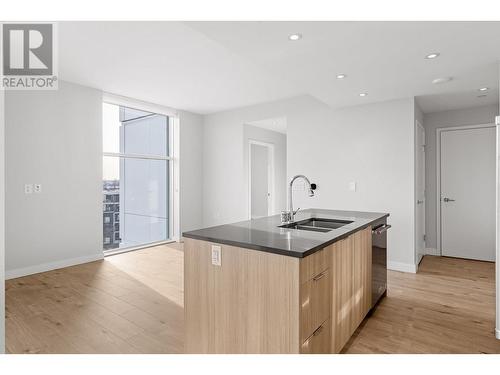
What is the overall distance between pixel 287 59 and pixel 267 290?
1.96 m

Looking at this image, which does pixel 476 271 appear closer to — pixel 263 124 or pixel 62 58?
pixel 263 124

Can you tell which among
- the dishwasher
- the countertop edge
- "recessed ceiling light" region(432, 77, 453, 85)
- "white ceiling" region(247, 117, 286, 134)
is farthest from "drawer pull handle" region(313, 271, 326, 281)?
"white ceiling" region(247, 117, 286, 134)

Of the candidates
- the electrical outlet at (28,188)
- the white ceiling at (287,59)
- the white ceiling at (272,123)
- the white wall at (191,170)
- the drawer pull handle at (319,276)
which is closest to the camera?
the drawer pull handle at (319,276)

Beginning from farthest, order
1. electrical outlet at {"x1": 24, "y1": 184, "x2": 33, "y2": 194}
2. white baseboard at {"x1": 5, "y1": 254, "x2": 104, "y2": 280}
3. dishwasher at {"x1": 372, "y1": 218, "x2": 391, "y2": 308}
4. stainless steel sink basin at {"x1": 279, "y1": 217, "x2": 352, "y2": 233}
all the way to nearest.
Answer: electrical outlet at {"x1": 24, "y1": 184, "x2": 33, "y2": 194} → white baseboard at {"x1": 5, "y1": 254, "x2": 104, "y2": 280} → dishwasher at {"x1": 372, "y1": 218, "x2": 391, "y2": 308} → stainless steel sink basin at {"x1": 279, "y1": 217, "x2": 352, "y2": 233}

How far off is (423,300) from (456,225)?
2352 mm

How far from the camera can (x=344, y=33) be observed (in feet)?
7.11

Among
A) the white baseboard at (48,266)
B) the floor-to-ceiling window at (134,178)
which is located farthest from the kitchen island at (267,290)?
the floor-to-ceiling window at (134,178)

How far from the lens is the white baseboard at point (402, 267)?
3.96 meters

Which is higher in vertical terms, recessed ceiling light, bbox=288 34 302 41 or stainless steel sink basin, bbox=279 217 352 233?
recessed ceiling light, bbox=288 34 302 41

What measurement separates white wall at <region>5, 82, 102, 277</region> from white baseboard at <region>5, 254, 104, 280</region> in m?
0.01

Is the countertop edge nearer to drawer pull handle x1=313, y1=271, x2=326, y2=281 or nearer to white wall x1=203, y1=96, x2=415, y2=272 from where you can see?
drawer pull handle x1=313, y1=271, x2=326, y2=281
